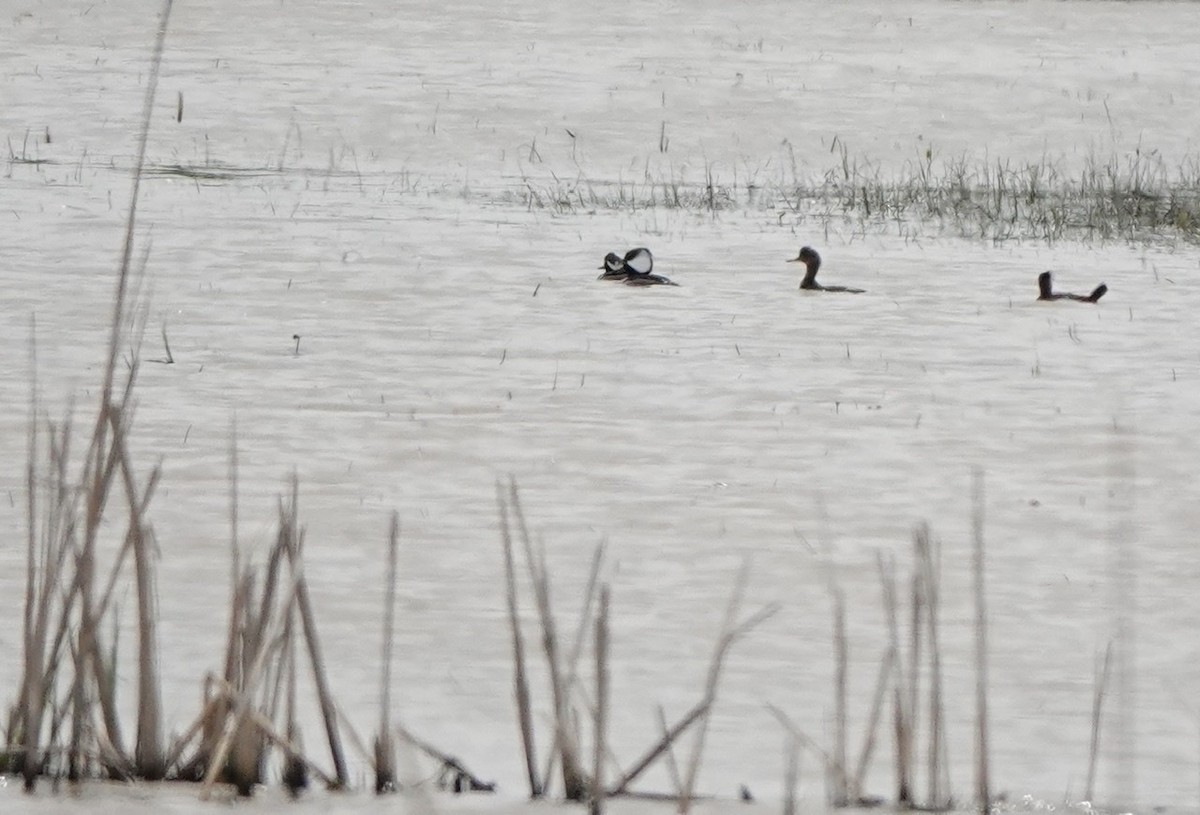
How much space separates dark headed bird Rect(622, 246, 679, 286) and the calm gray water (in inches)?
6.0

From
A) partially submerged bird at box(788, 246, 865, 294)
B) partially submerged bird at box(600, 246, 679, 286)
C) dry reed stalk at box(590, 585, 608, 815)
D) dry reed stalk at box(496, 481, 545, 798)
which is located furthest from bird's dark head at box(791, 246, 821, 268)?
dry reed stalk at box(590, 585, 608, 815)

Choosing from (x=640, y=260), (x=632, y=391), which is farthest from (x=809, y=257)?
(x=632, y=391)

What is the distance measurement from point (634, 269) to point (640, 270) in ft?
0.30

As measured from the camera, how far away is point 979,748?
9.93 feet

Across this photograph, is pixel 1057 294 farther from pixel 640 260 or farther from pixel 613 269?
pixel 613 269

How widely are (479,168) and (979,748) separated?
41.6ft

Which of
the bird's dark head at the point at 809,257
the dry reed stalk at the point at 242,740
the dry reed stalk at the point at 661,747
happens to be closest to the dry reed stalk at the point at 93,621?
the dry reed stalk at the point at 242,740

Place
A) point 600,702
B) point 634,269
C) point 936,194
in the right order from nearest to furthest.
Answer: point 600,702 < point 634,269 < point 936,194

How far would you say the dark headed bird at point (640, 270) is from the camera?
33.1ft

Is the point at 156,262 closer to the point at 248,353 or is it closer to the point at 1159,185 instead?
the point at 248,353

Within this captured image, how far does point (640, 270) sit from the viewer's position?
10.3 m

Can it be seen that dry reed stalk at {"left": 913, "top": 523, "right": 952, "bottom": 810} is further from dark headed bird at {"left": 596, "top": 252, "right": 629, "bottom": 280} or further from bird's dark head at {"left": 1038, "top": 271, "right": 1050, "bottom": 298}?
dark headed bird at {"left": 596, "top": 252, "right": 629, "bottom": 280}

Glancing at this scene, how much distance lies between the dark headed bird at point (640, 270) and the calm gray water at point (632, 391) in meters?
0.15

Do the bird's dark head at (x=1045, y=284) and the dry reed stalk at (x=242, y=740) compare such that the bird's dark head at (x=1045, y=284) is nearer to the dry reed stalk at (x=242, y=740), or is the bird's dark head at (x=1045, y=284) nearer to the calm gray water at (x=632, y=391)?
the calm gray water at (x=632, y=391)
